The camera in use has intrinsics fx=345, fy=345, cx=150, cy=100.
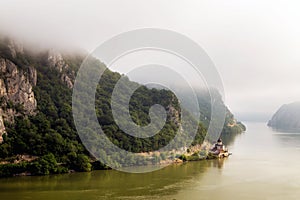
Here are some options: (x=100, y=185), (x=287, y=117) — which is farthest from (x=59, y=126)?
(x=287, y=117)

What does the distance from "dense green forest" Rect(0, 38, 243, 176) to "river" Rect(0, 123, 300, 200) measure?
0.98 metres

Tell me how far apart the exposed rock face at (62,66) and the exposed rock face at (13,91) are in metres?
3.24

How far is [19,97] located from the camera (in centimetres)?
2084

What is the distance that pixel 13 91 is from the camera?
20719mm

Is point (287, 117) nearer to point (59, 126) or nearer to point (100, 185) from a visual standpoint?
point (59, 126)

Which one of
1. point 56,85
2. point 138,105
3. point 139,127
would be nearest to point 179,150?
point 139,127

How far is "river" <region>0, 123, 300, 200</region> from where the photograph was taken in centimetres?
1412

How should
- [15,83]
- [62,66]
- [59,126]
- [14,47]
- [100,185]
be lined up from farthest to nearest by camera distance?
1. [62,66]
2. [14,47]
3. [15,83]
4. [59,126]
5. [100,185]

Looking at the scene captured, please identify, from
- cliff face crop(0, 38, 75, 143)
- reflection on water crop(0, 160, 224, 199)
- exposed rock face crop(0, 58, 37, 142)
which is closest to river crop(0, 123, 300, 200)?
reflection on water crop(0, 160, 224, 199)

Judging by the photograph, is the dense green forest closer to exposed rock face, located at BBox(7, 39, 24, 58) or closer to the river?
exposed rock face, located at BBox(7, 39, 24, 58)

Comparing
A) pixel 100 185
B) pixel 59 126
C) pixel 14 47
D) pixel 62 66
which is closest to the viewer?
pixel 100 185

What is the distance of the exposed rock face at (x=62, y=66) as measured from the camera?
24.8 m

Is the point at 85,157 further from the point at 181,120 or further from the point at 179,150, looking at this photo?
the point at 181,120

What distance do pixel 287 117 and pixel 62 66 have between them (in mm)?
93743
